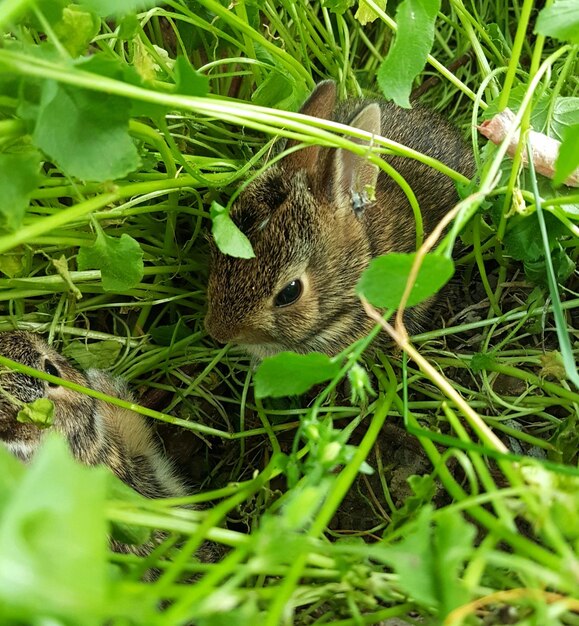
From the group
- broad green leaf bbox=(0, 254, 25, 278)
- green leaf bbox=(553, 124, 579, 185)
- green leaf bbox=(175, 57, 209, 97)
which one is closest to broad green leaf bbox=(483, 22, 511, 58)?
green leaf bbox=(553, 124, 579, 185)

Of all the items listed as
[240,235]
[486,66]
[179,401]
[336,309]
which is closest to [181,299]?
[179,401]

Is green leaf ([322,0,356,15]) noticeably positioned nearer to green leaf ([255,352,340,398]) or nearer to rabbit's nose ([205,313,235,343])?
rabbit's nose ([205,313,235,343])

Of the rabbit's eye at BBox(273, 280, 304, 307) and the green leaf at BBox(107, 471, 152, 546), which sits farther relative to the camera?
the rabbit's eye at BBox(273, 280, 304, 307)

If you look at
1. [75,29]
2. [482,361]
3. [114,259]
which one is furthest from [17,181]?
[482,361]

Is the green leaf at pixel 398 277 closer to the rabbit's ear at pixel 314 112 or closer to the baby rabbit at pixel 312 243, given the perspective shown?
the baby rabbit at pixel 312 243

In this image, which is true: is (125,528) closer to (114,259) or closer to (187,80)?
(114,259)

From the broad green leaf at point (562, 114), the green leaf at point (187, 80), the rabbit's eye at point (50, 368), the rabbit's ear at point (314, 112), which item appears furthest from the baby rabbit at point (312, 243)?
the green leaf at point (187, 80)
